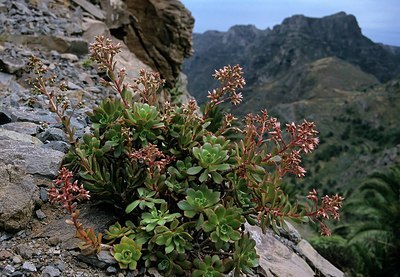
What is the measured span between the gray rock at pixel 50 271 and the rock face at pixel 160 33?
462 inches

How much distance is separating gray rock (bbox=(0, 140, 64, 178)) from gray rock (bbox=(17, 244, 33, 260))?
0.65 meters

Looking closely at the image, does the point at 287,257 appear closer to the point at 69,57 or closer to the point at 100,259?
the point at 100,259

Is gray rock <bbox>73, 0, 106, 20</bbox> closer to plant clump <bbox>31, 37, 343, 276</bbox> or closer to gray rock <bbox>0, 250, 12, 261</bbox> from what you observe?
plant clump <bbox>31, 37, 343, 276</bbox>

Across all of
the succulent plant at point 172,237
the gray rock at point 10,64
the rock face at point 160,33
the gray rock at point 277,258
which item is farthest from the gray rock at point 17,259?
the rock face at point 160,33

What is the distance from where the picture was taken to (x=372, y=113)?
92062mm

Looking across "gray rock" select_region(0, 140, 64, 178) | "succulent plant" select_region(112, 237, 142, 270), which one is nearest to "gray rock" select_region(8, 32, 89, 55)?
"gray rock" select_region(0, 140, 64, 178)

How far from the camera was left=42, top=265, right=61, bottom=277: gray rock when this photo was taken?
2718 mm

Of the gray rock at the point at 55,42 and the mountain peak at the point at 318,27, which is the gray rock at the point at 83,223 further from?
the mountain peak at the point at 318,27

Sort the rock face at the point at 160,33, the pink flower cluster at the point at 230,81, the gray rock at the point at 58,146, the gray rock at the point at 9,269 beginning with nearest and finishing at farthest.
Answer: the gray rock at the point at 9,269 → the pink flower cluster at the point at 230,81 → the gray rock at the point at 58,146 → the rock face at the point at 160,33

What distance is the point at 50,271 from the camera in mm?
2738

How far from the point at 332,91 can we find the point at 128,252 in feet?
426

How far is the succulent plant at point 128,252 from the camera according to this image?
2799 millimetres

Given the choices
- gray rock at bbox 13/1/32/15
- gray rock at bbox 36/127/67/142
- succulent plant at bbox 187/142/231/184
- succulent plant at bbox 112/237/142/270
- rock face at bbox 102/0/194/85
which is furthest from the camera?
rock face at bbox 102/0/194/85

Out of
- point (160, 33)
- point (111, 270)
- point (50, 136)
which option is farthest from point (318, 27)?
point (111, 270)
